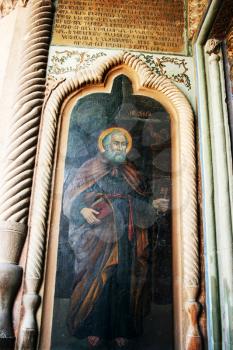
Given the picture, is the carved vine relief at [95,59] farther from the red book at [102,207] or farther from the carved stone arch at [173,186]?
the red book at [102,207]

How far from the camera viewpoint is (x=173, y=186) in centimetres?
377

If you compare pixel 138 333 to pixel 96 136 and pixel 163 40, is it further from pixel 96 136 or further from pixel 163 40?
pixel 163 40

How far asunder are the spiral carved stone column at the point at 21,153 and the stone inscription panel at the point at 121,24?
233mm

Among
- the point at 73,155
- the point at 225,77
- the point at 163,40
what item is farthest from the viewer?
the point at 163,40

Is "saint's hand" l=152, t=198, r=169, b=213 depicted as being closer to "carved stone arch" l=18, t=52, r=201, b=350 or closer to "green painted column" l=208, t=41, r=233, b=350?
"carved stone arch" l=18, t=52, r=201, b=350

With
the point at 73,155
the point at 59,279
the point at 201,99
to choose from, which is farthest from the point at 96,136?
the point at 59,279

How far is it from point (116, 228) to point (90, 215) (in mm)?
284

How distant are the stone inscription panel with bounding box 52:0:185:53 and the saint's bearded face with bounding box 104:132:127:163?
1189mm

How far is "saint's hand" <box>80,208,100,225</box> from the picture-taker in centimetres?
353

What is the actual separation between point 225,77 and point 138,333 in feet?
9.23

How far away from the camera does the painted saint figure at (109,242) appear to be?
321cm

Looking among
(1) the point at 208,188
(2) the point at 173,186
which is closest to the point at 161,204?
(2) the point at 173,186

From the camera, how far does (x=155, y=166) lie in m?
3.83

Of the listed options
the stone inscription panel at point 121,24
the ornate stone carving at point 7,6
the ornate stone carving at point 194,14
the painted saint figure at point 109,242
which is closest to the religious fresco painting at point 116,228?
the painted saint figure at point 109,242
